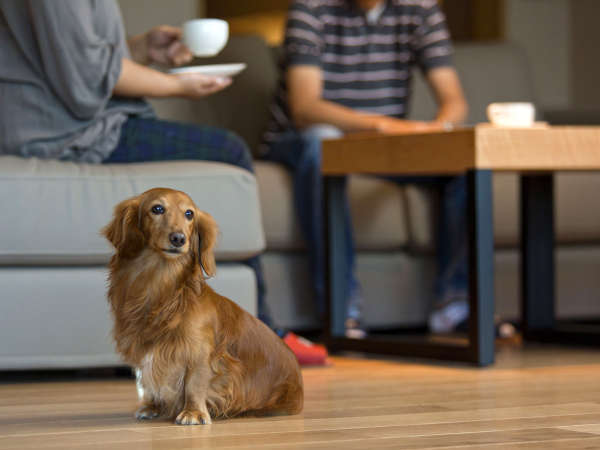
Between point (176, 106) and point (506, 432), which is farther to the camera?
A: point (176, 106)

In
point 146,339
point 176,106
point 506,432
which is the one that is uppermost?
point 176,106

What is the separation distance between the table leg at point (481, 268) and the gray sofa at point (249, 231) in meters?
0.46

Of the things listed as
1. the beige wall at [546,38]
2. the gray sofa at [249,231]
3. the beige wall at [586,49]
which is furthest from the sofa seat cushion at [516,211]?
the beige wall at [586,49]

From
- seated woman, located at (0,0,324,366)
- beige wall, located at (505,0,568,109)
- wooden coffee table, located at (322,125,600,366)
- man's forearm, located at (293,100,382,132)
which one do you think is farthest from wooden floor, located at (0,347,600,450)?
beige wall, located at (505,0,568,109)

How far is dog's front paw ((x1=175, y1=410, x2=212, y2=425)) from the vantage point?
138 centimetres

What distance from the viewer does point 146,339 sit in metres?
1.40

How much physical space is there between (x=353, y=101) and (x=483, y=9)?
2460 millimetres

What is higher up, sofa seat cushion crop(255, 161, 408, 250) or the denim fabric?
the denim fabric

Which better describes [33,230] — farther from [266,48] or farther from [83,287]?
[266,48]

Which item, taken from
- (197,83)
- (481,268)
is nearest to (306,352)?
(481,268)

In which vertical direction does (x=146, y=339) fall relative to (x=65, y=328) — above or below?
above

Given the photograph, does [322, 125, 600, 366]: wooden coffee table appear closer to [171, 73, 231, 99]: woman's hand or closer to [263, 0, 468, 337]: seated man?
[263, 0, 468, 337]: seated man

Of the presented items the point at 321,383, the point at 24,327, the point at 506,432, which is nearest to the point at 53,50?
the point at 24,327

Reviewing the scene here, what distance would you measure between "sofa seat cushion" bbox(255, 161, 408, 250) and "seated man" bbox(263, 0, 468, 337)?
4 centimetres
